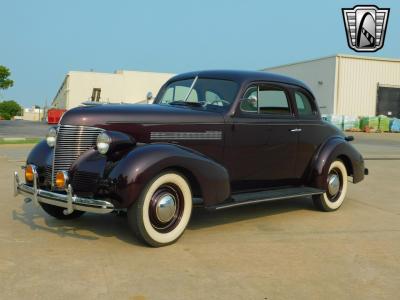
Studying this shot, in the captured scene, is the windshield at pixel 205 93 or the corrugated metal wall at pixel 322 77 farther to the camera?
the corrugated metal wall at pixel 322 77

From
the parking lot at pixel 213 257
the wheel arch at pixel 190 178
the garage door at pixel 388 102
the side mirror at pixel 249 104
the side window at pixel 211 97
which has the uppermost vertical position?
the garage door at pixel 388 102

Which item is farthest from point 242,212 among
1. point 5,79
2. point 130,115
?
point 5,79

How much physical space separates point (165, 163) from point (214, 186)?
0.66 meters

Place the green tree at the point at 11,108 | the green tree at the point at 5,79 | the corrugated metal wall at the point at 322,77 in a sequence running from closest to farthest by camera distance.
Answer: the corrugated metal wall at the point at 322,77
the green tree at the point at 5,79
the green tree at the point at 11,108

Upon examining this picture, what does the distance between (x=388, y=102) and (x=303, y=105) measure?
1516 inches

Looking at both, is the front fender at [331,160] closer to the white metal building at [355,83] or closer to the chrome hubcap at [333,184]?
the chrome hubcap at [333,184]

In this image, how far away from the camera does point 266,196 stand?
547 cm

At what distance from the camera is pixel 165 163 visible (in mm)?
4422

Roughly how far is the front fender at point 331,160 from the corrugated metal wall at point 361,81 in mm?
33546

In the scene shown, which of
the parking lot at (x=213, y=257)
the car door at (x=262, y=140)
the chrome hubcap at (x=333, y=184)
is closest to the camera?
the parking lot at (x=213, y=257)

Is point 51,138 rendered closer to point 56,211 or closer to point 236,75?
point 56,211

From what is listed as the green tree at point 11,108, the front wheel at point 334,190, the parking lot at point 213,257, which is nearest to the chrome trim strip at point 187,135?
the parking lot at point 213,257

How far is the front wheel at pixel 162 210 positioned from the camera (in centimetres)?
437

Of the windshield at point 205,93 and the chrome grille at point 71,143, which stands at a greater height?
the windshield at point 205,93
